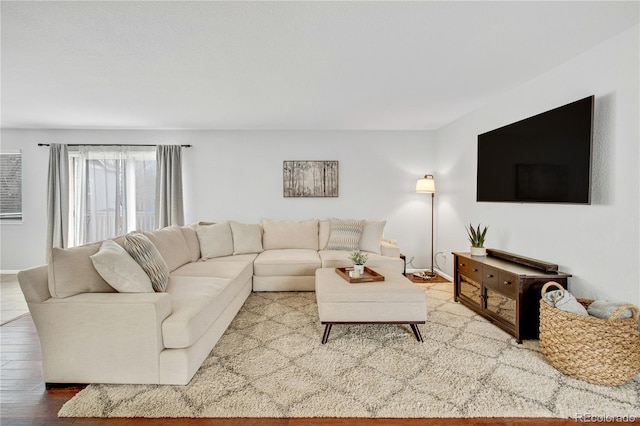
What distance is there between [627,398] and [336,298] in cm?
194

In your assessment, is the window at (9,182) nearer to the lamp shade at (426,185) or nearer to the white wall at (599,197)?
the lamp shade at (426,185)

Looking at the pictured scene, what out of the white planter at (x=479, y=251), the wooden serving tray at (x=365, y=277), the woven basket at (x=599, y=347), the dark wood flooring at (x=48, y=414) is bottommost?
the dark wood flooring at (x=48, y=414)

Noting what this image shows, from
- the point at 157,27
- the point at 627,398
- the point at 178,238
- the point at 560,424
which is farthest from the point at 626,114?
the point at 178,238

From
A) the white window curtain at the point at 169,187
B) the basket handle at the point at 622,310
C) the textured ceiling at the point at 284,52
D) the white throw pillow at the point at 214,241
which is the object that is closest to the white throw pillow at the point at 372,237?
the textured ceiling at the point at 284,52

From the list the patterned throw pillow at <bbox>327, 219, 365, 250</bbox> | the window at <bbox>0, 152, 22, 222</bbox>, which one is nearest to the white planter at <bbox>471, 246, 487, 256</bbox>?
the patterned throw pillow at <bbox>327, 219, 365, 250</bbox>

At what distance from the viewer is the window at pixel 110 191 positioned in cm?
499

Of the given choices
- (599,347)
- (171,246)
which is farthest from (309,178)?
(599,347)

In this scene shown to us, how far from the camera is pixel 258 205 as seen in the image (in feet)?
16.9

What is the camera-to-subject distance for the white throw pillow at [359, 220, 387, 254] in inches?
170

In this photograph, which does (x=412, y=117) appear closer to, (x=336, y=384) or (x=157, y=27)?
(x=157, y=27)

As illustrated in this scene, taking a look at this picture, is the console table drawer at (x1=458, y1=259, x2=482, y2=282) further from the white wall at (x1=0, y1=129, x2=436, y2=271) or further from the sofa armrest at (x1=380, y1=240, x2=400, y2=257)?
the white wall at (x1=0, y1=129, x2=436, y2=271)

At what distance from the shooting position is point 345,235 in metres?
4.41

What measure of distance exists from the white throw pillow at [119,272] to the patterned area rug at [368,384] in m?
0.64

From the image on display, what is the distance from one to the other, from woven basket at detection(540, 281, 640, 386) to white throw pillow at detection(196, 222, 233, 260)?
146 inches
